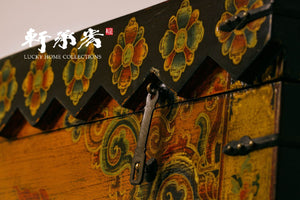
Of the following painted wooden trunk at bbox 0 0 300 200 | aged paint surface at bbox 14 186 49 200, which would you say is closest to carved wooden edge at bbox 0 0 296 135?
painted wooden trunk at bbox 0 0 300 200

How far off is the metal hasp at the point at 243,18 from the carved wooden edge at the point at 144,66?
0.01 meters

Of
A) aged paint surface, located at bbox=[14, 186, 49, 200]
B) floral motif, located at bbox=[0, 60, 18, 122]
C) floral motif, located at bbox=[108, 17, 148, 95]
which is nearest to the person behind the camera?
floral motif, located at bbox=[108, 17, 148, 95]

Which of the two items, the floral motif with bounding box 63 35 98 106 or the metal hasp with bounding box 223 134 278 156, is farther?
the floral motif with bounding box 63 35 98 106

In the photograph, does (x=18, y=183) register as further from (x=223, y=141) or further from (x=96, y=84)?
(x=223, y=141)

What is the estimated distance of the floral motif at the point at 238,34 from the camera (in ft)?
2.28

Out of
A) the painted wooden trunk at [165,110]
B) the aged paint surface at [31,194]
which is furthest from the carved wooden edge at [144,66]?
the aged paint surface at [31,194]

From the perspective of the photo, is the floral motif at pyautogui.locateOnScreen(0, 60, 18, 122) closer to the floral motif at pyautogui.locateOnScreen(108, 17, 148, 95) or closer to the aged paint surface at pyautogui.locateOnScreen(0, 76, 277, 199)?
the aged paint surface at pyautogui.locateOnScreen(0, 76, 277, 199)

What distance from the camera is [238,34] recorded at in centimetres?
72

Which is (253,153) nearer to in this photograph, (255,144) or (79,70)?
(255,144)

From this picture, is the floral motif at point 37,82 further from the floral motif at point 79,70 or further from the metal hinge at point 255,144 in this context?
the metal hinge at point 255,144

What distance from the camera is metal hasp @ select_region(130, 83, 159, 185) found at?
0.81 m

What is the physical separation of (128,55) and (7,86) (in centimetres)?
38

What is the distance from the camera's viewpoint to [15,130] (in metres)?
1.15

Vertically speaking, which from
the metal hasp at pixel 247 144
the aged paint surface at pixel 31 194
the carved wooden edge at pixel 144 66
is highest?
the carved wooden edge at pixel 144 66
